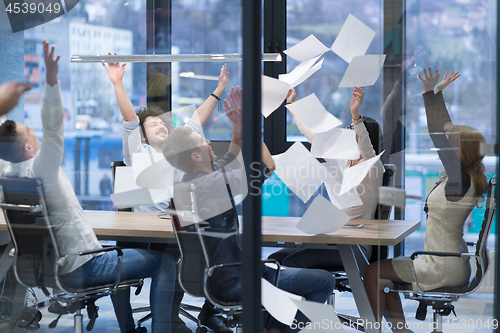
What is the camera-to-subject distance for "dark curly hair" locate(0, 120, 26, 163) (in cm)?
225

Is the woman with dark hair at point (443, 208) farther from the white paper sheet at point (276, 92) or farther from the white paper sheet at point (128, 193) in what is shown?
the white paper sheet at point (128, 193)

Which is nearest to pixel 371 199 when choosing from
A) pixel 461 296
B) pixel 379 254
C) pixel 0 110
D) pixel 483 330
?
pixel 379 254

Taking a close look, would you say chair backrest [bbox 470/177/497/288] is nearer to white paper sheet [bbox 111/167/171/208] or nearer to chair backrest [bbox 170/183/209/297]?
chair backrest [bbox 170/183/209/297]

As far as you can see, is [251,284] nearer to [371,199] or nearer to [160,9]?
[371,199]

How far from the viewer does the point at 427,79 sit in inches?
94.4

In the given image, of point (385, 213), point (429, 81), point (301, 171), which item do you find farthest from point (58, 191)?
point (429, 81)

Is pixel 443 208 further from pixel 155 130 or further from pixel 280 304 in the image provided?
pixel 155 130

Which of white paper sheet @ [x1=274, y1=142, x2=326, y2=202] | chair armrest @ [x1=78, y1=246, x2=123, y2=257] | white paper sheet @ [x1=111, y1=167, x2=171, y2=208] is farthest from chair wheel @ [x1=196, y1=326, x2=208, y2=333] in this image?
white paper sheet @ [x1=274, y1=142, x2=326, y2=202]

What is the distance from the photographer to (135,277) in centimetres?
239

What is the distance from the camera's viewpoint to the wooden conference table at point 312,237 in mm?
2307

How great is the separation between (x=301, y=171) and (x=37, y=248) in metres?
1.39

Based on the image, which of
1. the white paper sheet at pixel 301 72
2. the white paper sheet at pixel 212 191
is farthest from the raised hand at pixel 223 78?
the white paper sheet at pixel 301 72

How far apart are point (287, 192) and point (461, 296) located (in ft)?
4.05

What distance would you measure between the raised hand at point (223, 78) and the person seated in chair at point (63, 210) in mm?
789
